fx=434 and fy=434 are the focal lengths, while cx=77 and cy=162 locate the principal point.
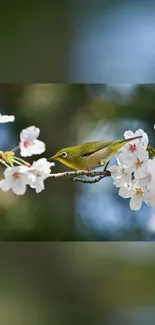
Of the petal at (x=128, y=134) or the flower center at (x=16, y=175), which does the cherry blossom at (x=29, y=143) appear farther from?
the petal at (x=128, y=134)

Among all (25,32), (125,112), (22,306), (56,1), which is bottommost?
(22,306)

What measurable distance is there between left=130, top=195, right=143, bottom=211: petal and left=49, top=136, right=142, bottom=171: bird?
16 centimetres

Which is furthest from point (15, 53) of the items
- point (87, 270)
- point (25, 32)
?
point (87, 270)

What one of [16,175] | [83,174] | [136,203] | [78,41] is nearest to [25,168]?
[16,175]

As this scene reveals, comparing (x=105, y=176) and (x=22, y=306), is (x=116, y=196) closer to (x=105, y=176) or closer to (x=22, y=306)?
(x=105, y=176)

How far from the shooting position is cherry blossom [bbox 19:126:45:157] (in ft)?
4.42

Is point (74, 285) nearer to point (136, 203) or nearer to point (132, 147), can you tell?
point (136, 203)

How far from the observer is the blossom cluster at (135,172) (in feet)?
4.54

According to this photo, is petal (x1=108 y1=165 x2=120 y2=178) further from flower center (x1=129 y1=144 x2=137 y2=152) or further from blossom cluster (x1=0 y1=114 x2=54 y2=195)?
blossom cluster (x1=0 y1=114 x2=54 y2=195)

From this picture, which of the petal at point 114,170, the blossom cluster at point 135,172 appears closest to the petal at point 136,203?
the blossom cluster at point 135,172

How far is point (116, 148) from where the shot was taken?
5.09 feet

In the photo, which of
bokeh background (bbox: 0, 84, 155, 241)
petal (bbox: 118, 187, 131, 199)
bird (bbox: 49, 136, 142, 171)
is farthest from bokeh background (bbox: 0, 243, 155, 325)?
bird (bbox: 49, 136, 142, 171)

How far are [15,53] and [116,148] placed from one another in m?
0.53

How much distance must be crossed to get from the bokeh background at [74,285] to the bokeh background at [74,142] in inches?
2.0
